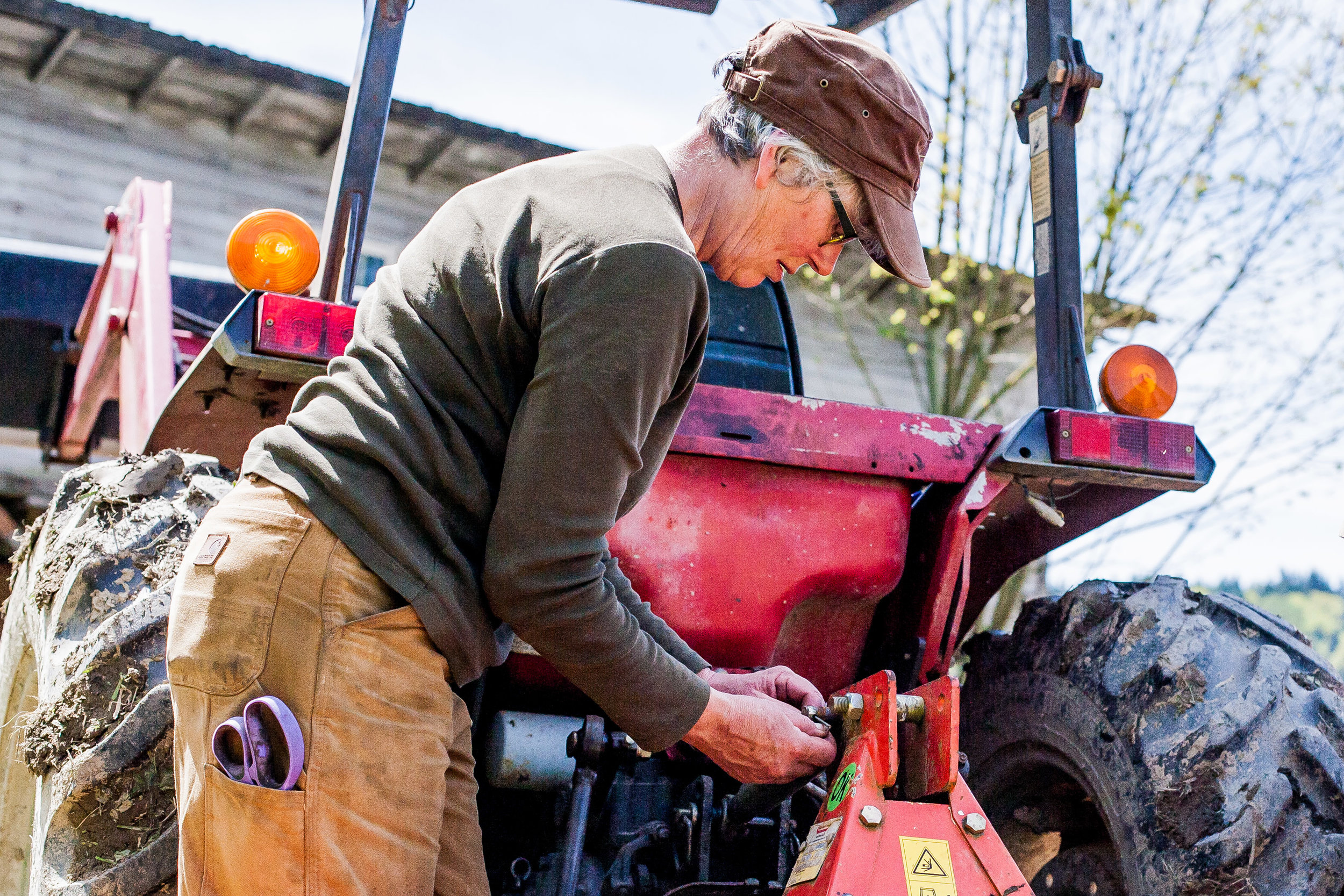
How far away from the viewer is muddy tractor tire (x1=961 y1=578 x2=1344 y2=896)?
2086 mm

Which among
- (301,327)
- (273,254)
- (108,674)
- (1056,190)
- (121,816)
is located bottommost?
(121,816)

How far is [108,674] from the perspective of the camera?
6.75ft

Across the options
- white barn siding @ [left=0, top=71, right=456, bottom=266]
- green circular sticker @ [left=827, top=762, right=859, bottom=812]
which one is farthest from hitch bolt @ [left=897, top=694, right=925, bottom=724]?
white barn siding @ [left=0, top=71, right=456, bottom=266]

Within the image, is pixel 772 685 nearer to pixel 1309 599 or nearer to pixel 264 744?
pixel 264 744

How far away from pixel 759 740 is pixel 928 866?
0.98ft

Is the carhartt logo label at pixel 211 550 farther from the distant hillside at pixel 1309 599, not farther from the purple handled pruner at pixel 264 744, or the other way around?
the distant hillside at pixel 1309 599

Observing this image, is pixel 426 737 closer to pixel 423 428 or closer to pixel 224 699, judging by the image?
pixel 224 699

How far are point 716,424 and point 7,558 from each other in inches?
169

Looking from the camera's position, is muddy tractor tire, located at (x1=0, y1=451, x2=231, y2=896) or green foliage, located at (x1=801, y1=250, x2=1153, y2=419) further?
green foliage, located at (x1=801, y1=250, x2=1153, y2=419)

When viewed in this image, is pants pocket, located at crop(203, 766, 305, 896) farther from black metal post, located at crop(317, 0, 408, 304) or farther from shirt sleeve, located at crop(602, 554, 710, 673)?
black metal post, located at crop(317, 0, 408, 304)

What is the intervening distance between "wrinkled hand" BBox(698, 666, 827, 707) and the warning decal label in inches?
13.8

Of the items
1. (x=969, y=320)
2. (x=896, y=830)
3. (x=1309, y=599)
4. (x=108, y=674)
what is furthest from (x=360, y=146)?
(x=1309, y=599)

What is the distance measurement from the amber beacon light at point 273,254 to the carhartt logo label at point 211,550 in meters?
0.75

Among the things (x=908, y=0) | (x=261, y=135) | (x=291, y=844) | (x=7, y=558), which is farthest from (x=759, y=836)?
(x=261, y=135)
